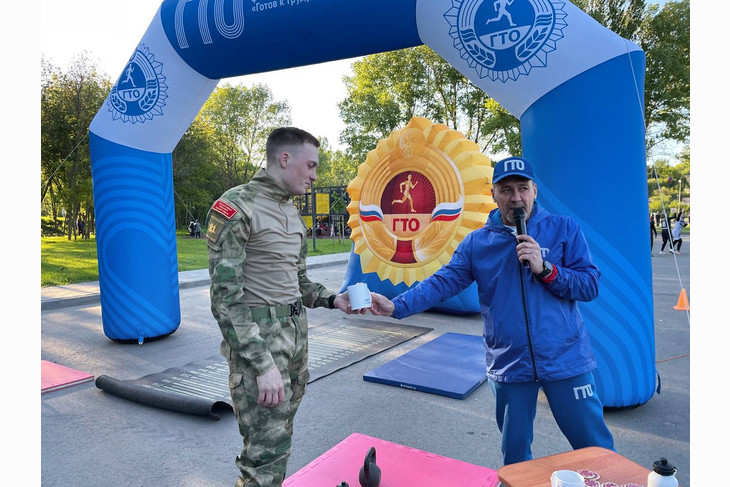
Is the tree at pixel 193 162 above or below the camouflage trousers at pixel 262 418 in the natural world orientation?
above

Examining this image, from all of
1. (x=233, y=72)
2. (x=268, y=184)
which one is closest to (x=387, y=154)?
(x=233, y=72)

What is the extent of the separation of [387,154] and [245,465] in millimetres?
6281

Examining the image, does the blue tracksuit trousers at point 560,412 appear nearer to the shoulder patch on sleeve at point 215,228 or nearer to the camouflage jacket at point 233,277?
the camouflage jacket at point 233,277

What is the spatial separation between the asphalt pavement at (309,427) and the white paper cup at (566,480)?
167 cm

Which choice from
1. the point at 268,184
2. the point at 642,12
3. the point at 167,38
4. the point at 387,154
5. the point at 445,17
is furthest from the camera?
the point at 642,12

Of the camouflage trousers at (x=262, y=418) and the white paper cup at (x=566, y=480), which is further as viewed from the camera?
the camouflage trousers at (x=262, y=418)

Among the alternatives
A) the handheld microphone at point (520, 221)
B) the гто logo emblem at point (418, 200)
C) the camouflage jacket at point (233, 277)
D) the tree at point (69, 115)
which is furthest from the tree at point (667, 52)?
the tree at point (69, 115)

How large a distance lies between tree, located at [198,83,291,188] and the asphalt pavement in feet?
111

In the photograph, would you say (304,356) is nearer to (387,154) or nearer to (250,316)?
(250,316)

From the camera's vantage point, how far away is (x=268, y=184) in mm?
2338

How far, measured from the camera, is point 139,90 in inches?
220

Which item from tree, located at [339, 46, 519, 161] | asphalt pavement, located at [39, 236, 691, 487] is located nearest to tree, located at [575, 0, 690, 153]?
tree, located at [339, 46, 519, 161]

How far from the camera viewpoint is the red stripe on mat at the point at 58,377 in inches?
183

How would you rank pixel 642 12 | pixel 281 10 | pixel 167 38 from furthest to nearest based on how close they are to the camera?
pixel 642 12 → pixel 167 38 → pixel 281 10
